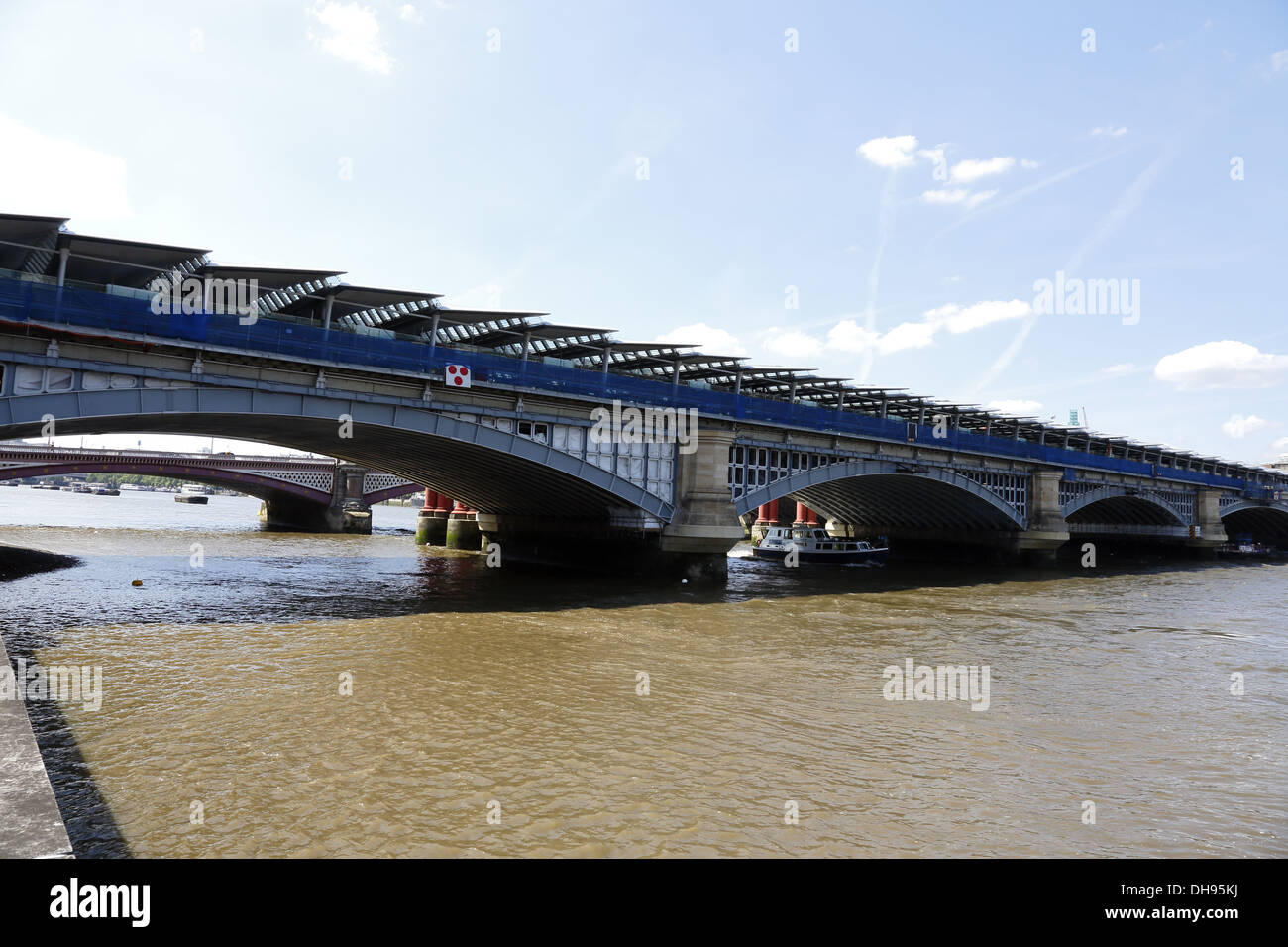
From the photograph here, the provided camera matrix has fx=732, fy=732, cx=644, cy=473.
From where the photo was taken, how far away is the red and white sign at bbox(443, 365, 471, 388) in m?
25.7

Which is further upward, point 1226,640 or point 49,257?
point 49,257

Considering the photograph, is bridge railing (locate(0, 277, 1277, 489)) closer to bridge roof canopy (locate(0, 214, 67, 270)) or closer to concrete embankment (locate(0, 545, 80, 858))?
bridge roof canopy (locate(0, 214, 67, 270))

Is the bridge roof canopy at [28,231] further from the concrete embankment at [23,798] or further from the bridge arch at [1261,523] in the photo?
the bridge arch at [1261,523]

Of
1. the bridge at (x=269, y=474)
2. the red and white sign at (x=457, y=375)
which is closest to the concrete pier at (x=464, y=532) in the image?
the bridge at (x=269, y=474)

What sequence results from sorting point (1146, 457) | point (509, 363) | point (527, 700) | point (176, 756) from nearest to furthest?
point (176, 756) → point (527, 700) → point (509, 363) → point (1146, 457)

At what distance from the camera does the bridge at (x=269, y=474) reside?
175 feet

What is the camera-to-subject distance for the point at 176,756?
9.55 m

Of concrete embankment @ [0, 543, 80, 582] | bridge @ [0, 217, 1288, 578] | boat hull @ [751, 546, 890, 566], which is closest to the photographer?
bridge @ [0, 217, 1288, 578]

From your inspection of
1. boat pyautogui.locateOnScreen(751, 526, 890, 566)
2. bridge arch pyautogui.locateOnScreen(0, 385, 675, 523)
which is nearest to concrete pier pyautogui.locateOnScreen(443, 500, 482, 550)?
bridge arch pyautogui.locateOnScreen(0, 385, 675, 523)

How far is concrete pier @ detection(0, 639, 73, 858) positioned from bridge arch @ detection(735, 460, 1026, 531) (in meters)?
28.9

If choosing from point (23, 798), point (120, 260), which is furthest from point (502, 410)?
point (23, 798)
